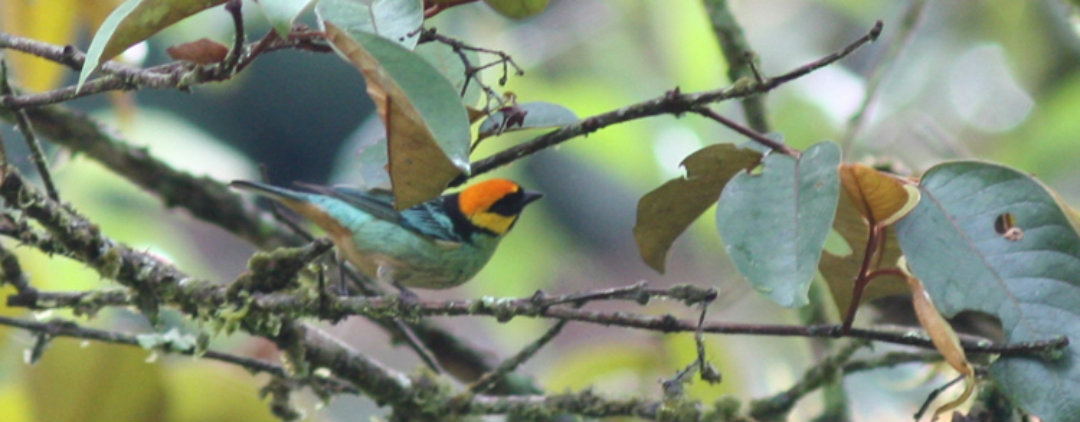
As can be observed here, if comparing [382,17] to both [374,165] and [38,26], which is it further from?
[38,26]

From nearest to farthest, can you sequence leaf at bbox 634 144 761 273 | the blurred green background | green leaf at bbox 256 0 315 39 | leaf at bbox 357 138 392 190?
green leaf at bbox 256 0 315 39, leaf at bbox 634 144 761 273, leaf at bbox 357 138 392 190, the blurred green background

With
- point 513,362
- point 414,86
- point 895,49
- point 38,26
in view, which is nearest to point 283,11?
point 414,86

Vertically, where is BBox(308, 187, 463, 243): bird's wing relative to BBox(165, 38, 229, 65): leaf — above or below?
below

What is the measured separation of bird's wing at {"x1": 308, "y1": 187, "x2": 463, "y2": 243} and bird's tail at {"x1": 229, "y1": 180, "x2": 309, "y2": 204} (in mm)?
49

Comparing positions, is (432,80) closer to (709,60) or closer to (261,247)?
(261,247)

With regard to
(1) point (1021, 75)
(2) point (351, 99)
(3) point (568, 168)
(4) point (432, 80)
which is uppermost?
(4) point (432, 80)

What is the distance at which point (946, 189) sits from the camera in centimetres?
108

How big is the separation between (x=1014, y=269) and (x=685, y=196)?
363mm

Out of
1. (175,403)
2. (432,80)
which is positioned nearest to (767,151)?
(432,80)

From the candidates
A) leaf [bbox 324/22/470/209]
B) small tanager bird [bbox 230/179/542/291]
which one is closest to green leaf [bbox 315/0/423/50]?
leaf [bbox 324/22/470/209]

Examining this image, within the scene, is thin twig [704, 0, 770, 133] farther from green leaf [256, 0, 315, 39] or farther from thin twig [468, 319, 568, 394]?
green leaf [256, 0, 315, 39]

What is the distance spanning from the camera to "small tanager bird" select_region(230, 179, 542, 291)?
1.93 m

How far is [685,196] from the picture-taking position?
1213mm

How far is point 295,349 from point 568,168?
4.51 meters
